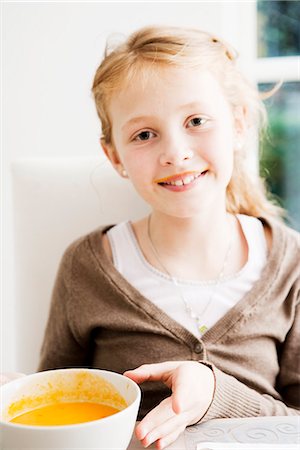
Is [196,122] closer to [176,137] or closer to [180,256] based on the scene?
[176,137]

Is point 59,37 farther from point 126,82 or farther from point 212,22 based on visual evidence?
point 126,82

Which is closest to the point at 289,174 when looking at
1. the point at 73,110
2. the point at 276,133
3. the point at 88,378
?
the point at 276,133

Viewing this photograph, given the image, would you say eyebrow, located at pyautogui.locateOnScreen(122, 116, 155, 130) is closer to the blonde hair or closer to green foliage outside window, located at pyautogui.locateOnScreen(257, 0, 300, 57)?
the blonde hair

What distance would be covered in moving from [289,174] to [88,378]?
1225 millimetres

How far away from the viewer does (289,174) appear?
182cm

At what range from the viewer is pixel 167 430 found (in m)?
0.71

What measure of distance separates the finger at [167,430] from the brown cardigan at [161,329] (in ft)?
0.87

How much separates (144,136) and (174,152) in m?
0.08

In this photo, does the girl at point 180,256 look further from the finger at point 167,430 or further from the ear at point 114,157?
the finger at point 167,430

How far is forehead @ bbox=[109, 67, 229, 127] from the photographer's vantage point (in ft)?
3.26

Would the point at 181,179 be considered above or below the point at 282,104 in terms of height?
below

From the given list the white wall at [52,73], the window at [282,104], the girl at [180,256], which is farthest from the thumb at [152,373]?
the window at [282,104]

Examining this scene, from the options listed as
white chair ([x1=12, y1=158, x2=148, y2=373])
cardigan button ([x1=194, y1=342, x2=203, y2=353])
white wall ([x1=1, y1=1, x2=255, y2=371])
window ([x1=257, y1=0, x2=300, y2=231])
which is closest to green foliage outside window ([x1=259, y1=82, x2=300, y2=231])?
window ([x1=257, y1=0, x2=300, y2=231])

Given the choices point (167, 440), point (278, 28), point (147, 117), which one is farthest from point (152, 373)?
point (278, 28)
